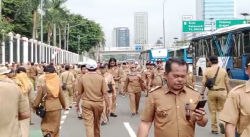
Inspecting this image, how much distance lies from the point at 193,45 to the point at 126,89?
852 inches

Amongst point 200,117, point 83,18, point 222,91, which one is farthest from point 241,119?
point 83,18

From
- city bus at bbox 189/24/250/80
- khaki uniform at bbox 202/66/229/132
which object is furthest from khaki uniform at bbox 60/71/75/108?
city bus at bbox 189/24/250/80

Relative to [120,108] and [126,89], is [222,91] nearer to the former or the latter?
[126,89]

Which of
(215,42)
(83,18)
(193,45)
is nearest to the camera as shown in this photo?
(215,42)

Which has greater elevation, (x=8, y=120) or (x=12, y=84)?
(x=12, y=84)

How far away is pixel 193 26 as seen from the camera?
52.2 meters

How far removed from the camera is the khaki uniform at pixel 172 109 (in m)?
4.79

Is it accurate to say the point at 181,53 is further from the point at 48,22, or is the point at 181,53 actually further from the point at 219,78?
the point at 219,78

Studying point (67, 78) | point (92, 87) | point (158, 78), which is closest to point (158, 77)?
point (158, 78)

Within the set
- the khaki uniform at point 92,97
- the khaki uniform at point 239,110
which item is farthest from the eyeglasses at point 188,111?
the khaki uniform at point 92,97

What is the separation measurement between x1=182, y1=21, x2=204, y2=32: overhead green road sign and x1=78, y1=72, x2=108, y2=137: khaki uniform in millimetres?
42880

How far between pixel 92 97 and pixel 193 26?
144 feet

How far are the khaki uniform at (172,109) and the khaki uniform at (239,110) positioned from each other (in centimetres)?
35

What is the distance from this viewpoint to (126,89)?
15375 millimetres
